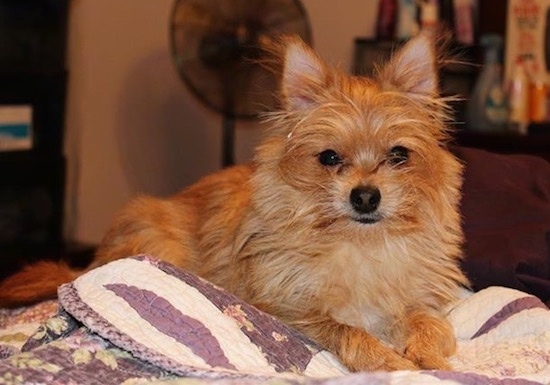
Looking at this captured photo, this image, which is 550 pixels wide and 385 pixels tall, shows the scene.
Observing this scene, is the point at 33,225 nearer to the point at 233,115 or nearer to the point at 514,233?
the point at 233,115

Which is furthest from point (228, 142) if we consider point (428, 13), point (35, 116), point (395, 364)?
point (395, 364)

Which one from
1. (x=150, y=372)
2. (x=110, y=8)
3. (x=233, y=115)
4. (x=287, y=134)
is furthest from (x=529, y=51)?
(x=150, y=372)

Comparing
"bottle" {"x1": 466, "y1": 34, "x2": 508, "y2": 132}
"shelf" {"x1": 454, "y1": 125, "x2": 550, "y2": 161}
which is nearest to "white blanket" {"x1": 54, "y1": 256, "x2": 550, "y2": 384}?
"shelf" {"x1": 454, "y1": 125, "x2": 550, "y2": 161}

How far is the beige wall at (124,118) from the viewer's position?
412cm

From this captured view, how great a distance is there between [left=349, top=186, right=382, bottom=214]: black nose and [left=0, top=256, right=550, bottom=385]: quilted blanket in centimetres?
29

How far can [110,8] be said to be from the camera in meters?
4.19

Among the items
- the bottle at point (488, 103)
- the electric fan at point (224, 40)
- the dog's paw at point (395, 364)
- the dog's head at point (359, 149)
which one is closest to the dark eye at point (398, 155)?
the dog's head at point (359, 149)

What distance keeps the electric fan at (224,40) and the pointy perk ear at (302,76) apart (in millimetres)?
1726

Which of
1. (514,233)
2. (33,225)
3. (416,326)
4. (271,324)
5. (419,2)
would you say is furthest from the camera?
(419,2)

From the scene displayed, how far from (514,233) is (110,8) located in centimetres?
252

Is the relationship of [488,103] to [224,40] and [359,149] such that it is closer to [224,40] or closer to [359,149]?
[224,40]

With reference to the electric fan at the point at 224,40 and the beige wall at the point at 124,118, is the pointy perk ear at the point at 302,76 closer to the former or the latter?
the electric fan at the point at 224,40

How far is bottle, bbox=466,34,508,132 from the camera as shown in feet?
14.2

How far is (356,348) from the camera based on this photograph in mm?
1741
